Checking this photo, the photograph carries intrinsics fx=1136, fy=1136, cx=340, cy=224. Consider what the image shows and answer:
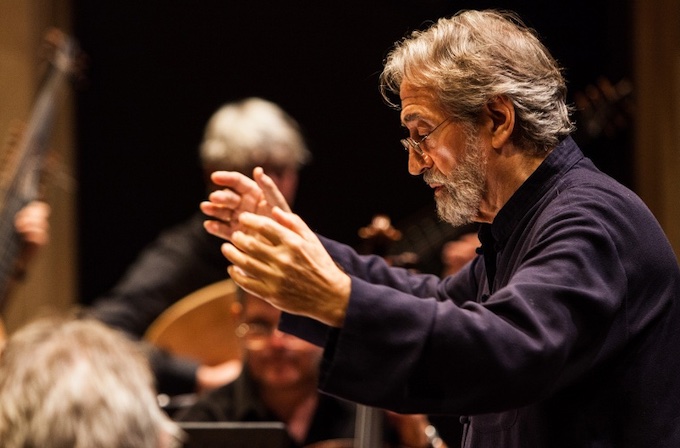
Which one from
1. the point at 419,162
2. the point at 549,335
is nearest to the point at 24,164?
the point at 419,162

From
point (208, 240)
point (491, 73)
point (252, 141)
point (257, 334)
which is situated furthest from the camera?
point (208, 240)

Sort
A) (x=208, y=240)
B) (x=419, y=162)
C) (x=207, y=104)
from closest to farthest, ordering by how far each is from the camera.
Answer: (x=419, y=162)
(x=208, y=240)
(x=207, y=104)

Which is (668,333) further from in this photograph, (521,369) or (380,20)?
(380,20)

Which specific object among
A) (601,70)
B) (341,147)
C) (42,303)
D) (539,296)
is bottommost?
(42,303)

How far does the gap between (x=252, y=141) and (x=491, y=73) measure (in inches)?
92.8

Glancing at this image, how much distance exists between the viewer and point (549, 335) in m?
1.52

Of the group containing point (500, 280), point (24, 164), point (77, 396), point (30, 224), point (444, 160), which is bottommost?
point (30, 224)

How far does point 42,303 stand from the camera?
189 inches

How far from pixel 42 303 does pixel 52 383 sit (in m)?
3.46

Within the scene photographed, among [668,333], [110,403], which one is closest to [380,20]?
[668,333]

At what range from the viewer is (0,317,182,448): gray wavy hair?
1424 mm

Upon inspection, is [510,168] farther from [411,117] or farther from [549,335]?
[549,335]

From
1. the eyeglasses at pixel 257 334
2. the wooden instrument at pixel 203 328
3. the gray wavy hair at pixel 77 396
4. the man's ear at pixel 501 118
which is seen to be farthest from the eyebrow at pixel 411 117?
the wooden instrument at pixel 203 328

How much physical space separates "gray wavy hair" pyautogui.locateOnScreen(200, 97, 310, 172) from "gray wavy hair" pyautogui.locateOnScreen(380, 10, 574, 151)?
7.13ft
